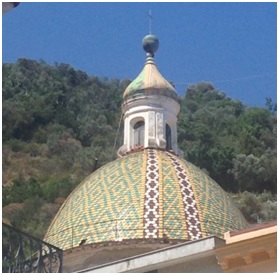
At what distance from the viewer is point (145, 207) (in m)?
19.5

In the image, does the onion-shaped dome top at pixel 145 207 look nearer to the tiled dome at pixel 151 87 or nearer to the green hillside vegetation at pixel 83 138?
the tiled dome at pixel 151 87

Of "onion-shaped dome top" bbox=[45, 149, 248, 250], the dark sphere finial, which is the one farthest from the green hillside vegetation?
"onion-shaped dome top" bbox=[45, 149, 248, 250]

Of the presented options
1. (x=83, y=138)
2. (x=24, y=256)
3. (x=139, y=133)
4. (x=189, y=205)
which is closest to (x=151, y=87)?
(x=139, y=133)

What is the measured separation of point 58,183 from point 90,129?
7.22 metres

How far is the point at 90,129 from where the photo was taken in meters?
46.2

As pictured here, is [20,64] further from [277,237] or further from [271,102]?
[277,237]

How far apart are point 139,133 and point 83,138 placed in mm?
23332

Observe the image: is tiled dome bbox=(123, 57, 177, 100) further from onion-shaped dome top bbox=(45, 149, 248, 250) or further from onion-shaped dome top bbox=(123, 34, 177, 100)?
onion-shaped dome top bbox=(45, 149, 248, 250)

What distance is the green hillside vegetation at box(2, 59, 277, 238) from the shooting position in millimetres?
37531

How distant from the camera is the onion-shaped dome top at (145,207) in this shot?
18.9 m

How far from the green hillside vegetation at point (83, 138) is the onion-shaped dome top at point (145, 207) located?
419 inches

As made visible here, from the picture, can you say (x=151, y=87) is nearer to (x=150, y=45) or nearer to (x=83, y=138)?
(x=150, y=45)

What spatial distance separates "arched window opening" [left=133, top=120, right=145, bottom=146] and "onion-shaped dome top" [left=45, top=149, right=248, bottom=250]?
66.2 inches

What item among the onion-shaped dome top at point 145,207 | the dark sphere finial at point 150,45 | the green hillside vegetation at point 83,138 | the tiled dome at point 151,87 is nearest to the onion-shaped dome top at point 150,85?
the tiled dome at point 151,87
